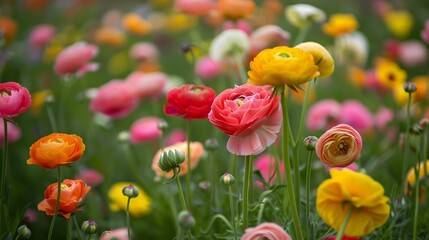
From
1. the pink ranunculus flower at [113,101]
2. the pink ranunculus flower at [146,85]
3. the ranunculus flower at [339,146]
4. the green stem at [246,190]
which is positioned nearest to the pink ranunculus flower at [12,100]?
the green stem at [246,190]

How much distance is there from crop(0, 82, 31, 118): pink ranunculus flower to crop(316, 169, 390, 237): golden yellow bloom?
0.54 metres

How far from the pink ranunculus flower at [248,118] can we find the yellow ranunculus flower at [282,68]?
0.14ft

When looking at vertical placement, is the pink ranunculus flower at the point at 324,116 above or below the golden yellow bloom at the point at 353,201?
below

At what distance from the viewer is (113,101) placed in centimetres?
165

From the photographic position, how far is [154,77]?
74.9 inches

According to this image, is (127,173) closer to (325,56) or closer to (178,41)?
(325,56)

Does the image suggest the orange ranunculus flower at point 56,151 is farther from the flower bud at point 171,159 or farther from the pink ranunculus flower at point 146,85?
the pink ranunculus flower at point 146,85

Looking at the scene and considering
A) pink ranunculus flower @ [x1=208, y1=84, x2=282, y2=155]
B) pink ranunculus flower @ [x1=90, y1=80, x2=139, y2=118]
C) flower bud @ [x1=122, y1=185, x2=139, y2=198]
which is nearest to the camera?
pink ranunculus flower @ [x1=208, y1=84, x2=282, y2=155]

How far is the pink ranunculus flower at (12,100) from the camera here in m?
0.96

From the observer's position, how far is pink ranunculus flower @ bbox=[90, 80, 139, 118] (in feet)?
5.41

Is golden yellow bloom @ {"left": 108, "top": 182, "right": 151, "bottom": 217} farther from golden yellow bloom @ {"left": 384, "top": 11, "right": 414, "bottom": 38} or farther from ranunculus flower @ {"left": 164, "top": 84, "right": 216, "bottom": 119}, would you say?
golden yellow bloom @ {"left": 384, "top": 11, "right": 414, "bottom": 38}

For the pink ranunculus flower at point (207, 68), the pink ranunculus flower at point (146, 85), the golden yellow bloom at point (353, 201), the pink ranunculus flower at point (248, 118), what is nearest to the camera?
the golden yellow bloom at point (353, 201)

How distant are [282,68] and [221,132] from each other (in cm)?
118

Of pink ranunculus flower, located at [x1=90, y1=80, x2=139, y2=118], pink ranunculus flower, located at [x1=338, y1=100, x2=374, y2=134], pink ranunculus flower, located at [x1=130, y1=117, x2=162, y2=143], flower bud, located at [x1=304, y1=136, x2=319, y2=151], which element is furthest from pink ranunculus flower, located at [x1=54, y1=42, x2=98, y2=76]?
pink ranunculus flower, located at [x1=338, y1=100, x2=374, y2=134]
